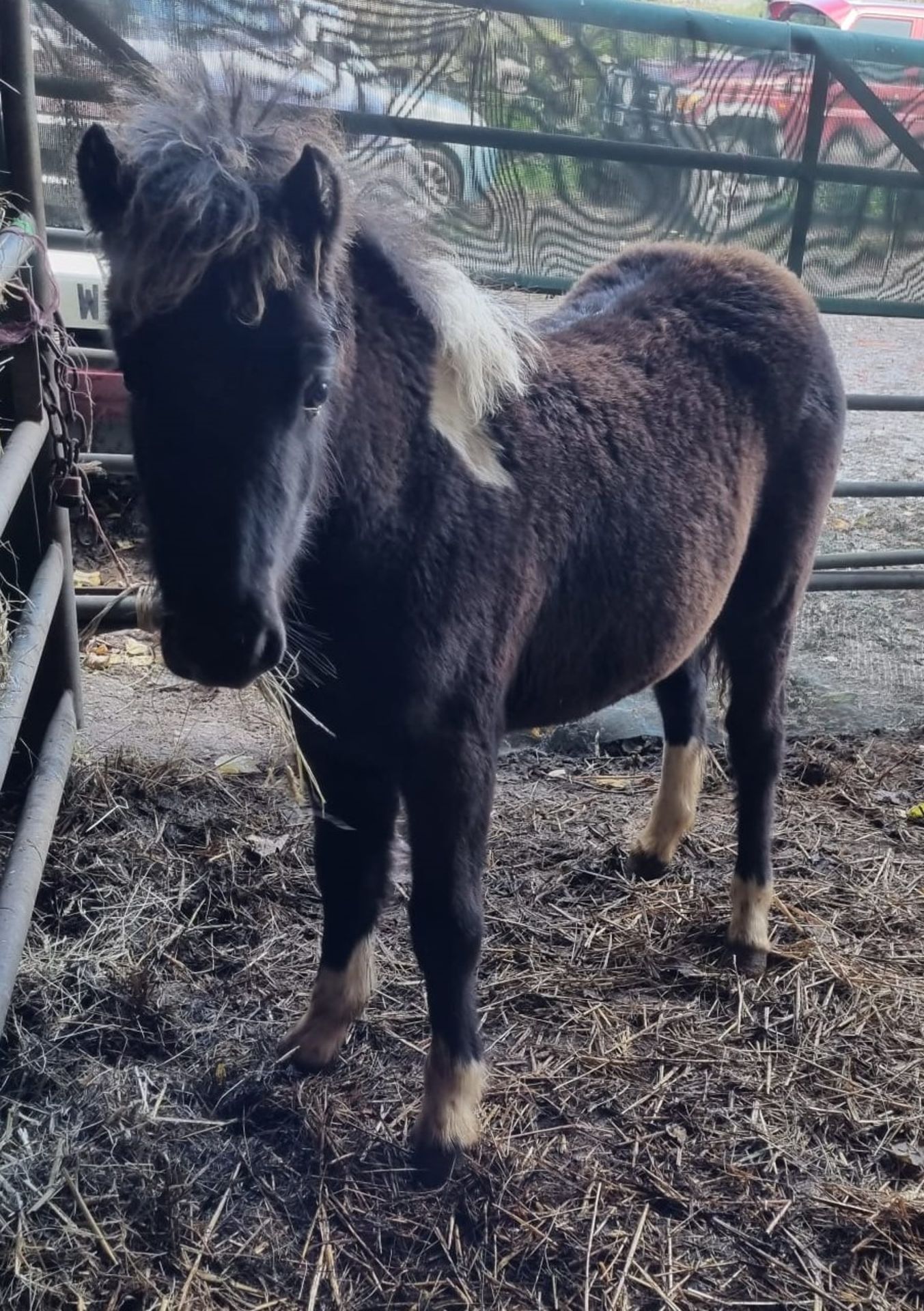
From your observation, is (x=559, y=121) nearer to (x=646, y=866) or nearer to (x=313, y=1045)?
(x=646, y=866)

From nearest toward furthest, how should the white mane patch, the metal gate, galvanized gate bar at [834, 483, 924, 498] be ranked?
the white mane patch → the metal gate → galvanized gate bar at [834, 483, 924, 498]

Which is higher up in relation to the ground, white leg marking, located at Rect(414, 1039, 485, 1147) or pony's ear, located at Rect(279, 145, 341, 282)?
pony's ear, located at Rect(279, 145, 341, 282)

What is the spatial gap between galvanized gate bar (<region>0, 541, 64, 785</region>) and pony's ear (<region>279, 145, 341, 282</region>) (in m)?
1.08

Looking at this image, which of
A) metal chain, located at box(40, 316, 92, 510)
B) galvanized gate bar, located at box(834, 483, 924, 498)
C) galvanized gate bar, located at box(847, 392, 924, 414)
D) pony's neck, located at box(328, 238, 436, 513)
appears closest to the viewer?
pony's neck, located at box(328, 238, 436, 513)

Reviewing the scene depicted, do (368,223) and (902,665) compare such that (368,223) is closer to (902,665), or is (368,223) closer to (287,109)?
(287,109)

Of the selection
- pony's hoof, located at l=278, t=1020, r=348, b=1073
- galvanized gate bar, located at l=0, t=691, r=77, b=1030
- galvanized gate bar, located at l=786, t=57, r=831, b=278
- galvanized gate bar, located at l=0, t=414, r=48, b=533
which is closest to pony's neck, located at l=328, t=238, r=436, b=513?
galvanized gate bar, located at l=0, t=414, r=48, b=533

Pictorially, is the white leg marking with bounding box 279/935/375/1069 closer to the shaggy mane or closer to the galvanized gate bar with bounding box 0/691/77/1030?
the galvanized gate bar with bounding box 0/691/77/1030

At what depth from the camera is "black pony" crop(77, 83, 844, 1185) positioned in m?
1.62

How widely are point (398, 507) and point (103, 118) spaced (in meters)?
2.22

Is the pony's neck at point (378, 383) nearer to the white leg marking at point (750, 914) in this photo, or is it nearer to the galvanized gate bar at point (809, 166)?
the white leg marking at point (750, 914)

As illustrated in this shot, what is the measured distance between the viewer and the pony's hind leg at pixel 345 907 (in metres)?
2.48

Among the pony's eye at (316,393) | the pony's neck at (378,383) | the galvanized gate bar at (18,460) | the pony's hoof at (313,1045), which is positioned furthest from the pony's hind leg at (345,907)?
the pony's eye at (316,393)

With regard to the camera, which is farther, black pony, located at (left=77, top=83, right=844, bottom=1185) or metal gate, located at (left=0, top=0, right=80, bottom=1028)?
metal gate, located at (left=0, top=0, right=80, bottom=1028)

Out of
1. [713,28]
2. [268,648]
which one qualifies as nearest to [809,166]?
[713,28]
